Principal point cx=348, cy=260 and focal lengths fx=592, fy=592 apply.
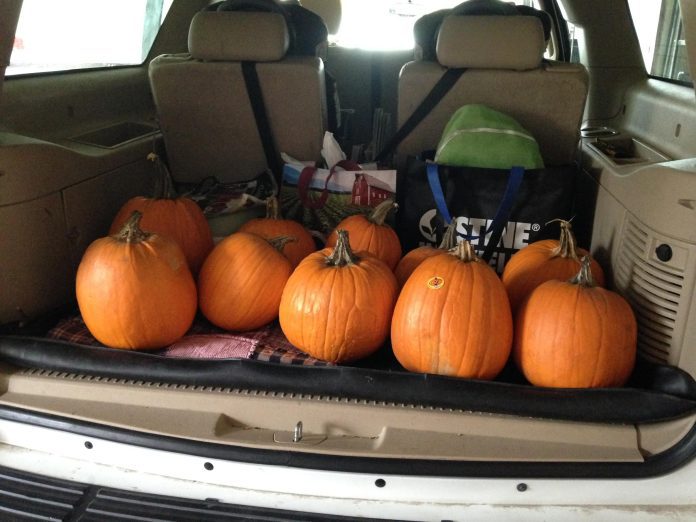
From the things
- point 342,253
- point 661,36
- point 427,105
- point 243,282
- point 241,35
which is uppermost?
point 241,35

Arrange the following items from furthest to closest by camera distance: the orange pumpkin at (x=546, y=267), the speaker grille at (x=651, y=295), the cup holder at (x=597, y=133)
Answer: the cup holder at (x=597, y=133)
the orange pumpkin at (x=546, y=267)
the speaker grille at (x=651, y=295)

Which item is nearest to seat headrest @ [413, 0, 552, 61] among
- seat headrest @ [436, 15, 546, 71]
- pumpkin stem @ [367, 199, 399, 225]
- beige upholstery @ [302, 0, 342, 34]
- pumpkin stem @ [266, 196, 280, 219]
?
seat headrest @ [436, 15, 546, 71]

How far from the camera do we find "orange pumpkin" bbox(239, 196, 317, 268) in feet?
5.28

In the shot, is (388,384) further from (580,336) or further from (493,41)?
(493,41)

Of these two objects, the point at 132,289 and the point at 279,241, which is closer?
the point at 132,289

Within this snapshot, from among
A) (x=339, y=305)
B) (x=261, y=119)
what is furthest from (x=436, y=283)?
(x=261, y=119)

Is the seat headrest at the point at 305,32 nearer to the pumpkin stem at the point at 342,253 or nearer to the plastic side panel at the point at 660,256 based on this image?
the pumpkin stem at the point at 342,253

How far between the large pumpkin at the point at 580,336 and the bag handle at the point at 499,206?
41 cm

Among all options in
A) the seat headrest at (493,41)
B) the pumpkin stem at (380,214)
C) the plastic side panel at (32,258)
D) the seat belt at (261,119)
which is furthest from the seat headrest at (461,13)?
the plastic side panel at (32,258)

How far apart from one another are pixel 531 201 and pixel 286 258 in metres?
0.69

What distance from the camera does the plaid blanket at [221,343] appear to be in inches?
52.2

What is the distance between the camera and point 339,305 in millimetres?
1242

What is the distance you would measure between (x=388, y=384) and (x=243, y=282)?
454mm

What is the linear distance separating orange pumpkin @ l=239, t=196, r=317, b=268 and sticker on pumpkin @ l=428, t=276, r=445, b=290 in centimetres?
50
